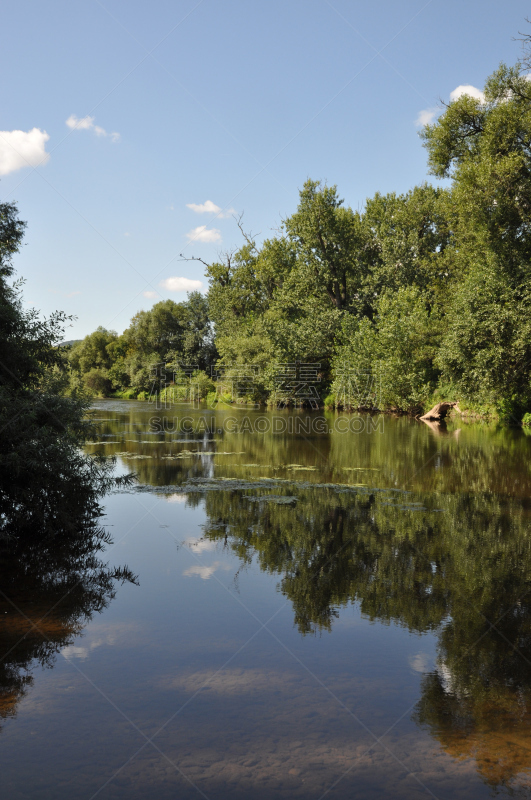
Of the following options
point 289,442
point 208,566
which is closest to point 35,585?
point 208,566

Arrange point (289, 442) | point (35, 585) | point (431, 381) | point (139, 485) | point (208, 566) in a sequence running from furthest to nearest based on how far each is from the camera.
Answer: point (431, 381)
point (289, 442)
point (139, 485)
point (208, 566)
point (35, 585)

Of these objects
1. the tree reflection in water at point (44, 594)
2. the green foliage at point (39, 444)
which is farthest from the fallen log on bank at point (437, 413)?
the tree reflection in water at point (44, 594)

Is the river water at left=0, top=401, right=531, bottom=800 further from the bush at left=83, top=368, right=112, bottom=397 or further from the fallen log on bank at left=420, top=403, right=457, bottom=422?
the bush at left=83, top=368, right=112, bottom=397

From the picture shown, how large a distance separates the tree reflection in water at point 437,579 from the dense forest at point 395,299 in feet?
16.3

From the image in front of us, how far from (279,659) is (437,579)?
9.82ft

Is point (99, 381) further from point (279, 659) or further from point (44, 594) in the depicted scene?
point (279, 659)

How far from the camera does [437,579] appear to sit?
7508 millimetres

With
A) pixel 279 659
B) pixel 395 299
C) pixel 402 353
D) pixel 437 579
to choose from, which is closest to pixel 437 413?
pixel 402 353

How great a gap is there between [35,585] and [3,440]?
8.08 ft

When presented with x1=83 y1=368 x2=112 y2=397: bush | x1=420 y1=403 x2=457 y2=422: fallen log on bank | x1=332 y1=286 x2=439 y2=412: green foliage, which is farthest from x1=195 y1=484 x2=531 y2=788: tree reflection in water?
x1=83 y1=368 x2=112 y2=397: bush

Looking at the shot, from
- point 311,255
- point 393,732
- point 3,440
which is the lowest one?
point 393,732

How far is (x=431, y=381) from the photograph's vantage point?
3850cm

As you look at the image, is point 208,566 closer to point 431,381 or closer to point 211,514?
point 211,514

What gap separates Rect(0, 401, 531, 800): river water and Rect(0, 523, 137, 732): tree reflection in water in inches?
1.2
